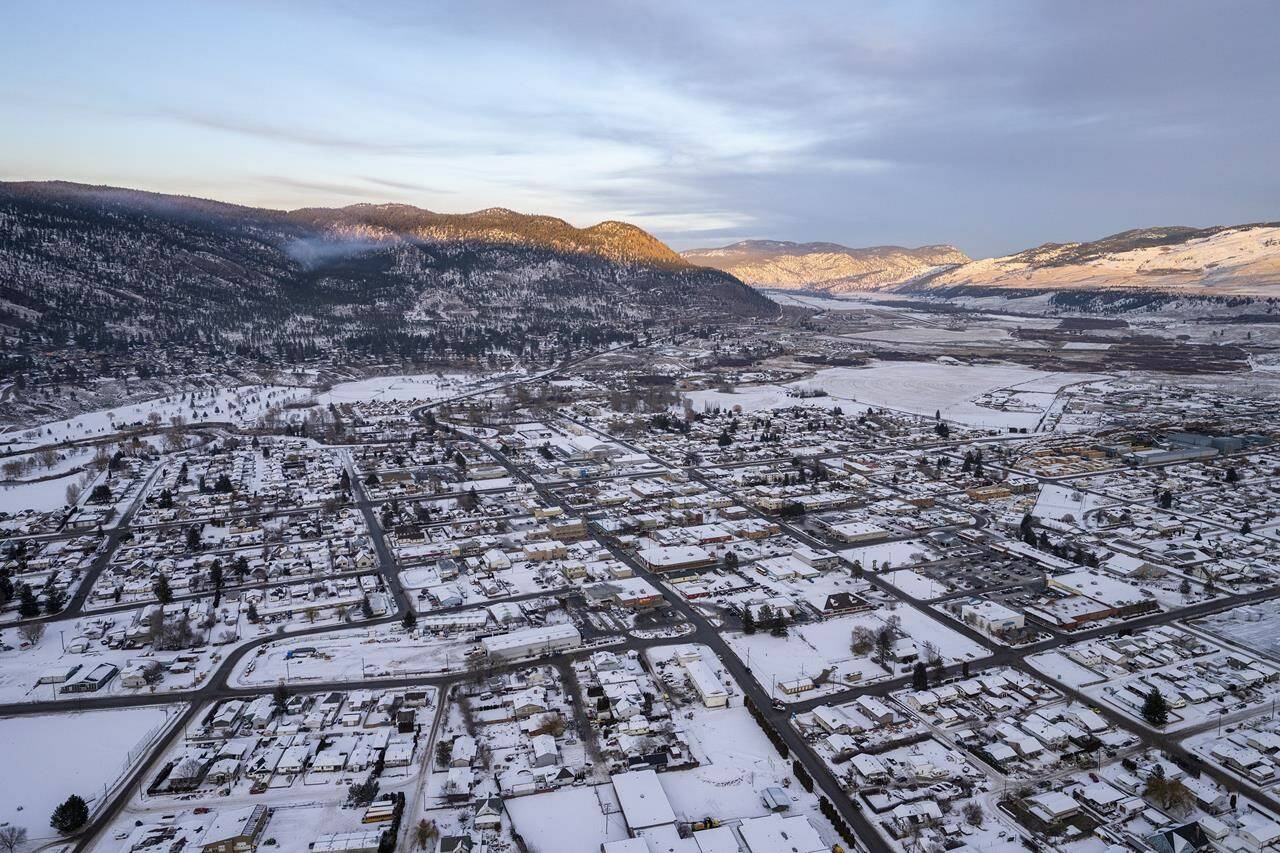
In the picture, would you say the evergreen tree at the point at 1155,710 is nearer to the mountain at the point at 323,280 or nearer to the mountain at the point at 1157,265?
the mountain at the point at 323,280

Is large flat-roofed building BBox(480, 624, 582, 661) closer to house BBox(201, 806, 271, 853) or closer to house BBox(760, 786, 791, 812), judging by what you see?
house BBox(201, 806, 271, 853)

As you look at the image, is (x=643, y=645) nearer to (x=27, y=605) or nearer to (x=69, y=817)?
(x=69, y=817)

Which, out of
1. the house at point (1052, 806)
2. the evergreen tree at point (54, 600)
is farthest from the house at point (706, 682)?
the evergreen tree at point (54, 600)

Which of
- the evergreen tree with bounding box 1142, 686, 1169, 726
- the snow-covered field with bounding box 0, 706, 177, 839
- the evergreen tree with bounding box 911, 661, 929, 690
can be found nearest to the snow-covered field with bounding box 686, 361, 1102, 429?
the evergreen tree with bounding box 1142, 686, 1169, 726

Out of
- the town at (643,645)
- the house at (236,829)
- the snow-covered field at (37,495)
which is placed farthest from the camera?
the snow-covered field at (37,495)

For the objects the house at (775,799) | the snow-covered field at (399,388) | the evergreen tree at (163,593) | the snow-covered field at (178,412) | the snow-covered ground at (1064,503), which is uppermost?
the snow-covered ground at (1064,503)

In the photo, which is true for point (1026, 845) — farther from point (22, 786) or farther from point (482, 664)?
point (22, 786)
